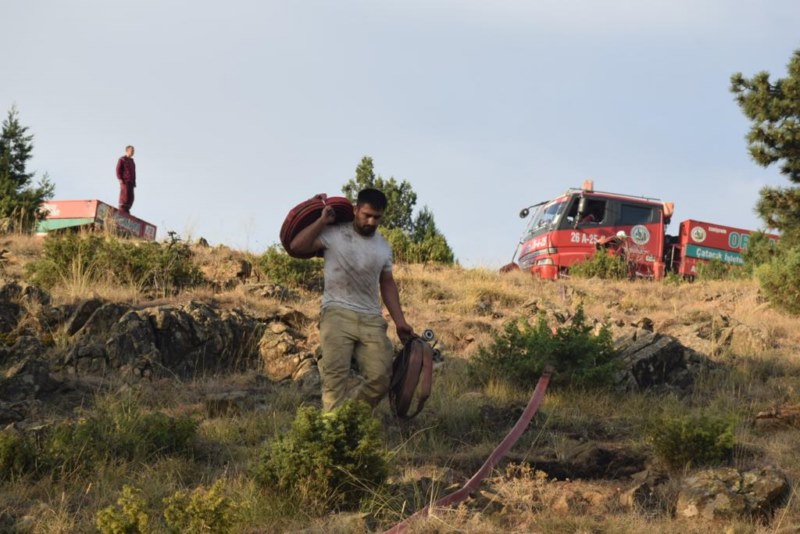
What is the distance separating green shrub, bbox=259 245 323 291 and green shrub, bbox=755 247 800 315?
23.9ft

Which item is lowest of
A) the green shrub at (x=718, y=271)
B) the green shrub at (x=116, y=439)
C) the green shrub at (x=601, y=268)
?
the green shrub at (x=116, y=439)

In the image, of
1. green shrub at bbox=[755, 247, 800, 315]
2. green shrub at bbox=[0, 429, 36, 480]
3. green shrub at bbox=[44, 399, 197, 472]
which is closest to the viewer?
green shrub at bbox=[0, 429, 36, 480]

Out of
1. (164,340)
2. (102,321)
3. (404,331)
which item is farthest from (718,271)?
(404,331)

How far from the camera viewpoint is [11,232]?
59.5ft

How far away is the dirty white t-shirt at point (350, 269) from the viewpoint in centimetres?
655

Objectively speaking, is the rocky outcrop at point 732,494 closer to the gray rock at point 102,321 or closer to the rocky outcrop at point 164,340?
the rocky outcrop at point 164,340

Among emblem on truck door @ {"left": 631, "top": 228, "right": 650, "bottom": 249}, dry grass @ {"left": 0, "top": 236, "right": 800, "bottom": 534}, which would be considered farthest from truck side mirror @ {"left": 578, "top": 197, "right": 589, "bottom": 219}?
dry grass @ {"left": 0, "top": 236, "right": 800, "bottom": 534}

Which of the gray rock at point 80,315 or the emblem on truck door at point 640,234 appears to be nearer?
the gray rock at point 80,315

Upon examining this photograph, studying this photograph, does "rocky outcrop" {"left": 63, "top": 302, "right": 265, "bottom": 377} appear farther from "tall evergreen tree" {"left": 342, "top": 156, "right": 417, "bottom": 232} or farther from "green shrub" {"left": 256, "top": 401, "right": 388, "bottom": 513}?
"tall evergreen tree" {"left": 342, "top": 156, "right": 417, "bottom": 232}

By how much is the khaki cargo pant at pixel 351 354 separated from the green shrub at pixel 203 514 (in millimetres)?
1566

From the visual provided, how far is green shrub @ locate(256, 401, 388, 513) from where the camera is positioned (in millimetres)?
5547

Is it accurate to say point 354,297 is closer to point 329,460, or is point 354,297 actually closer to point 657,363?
point 329,460

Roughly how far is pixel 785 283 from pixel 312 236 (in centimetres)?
1037

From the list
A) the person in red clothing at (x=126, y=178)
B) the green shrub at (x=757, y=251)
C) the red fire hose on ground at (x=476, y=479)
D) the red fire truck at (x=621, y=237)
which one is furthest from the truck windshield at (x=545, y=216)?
the red fire hose on ground at (x=476, y=479)
